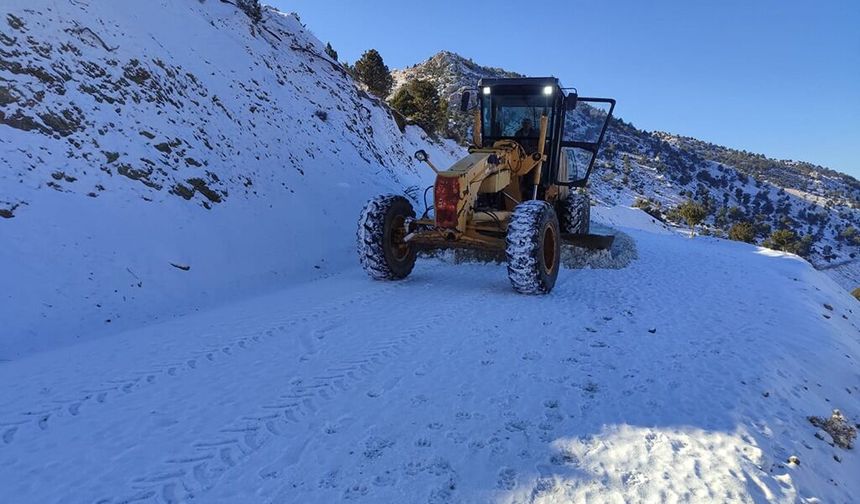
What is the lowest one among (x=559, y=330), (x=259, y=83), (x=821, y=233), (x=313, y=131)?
(x=821, y=233)

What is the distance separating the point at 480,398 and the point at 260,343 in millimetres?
2725

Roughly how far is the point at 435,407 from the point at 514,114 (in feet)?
23.6

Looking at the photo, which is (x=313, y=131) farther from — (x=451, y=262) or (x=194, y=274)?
(x=194, y=274)

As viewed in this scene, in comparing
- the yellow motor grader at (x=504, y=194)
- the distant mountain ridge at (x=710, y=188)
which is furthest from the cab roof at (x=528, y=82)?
the distant mountain ridge at (x=710, y=188)

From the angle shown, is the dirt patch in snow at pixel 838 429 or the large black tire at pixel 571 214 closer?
the dirt patch in snow at pixel 838 429

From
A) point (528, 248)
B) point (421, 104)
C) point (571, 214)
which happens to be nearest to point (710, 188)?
point (421, 104)

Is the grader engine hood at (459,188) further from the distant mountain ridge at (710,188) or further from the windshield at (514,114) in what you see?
the distant mountain ridge at (710,188)

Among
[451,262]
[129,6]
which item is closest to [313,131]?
[129,6]

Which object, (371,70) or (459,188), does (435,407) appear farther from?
(371,70)

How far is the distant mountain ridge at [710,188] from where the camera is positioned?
76312mm

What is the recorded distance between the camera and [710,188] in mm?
107812

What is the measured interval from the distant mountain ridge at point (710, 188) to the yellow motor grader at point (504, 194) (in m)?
42.3

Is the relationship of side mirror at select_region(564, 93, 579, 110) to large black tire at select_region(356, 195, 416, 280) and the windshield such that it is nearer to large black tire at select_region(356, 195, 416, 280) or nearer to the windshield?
the windshield

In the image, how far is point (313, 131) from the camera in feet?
50.3
